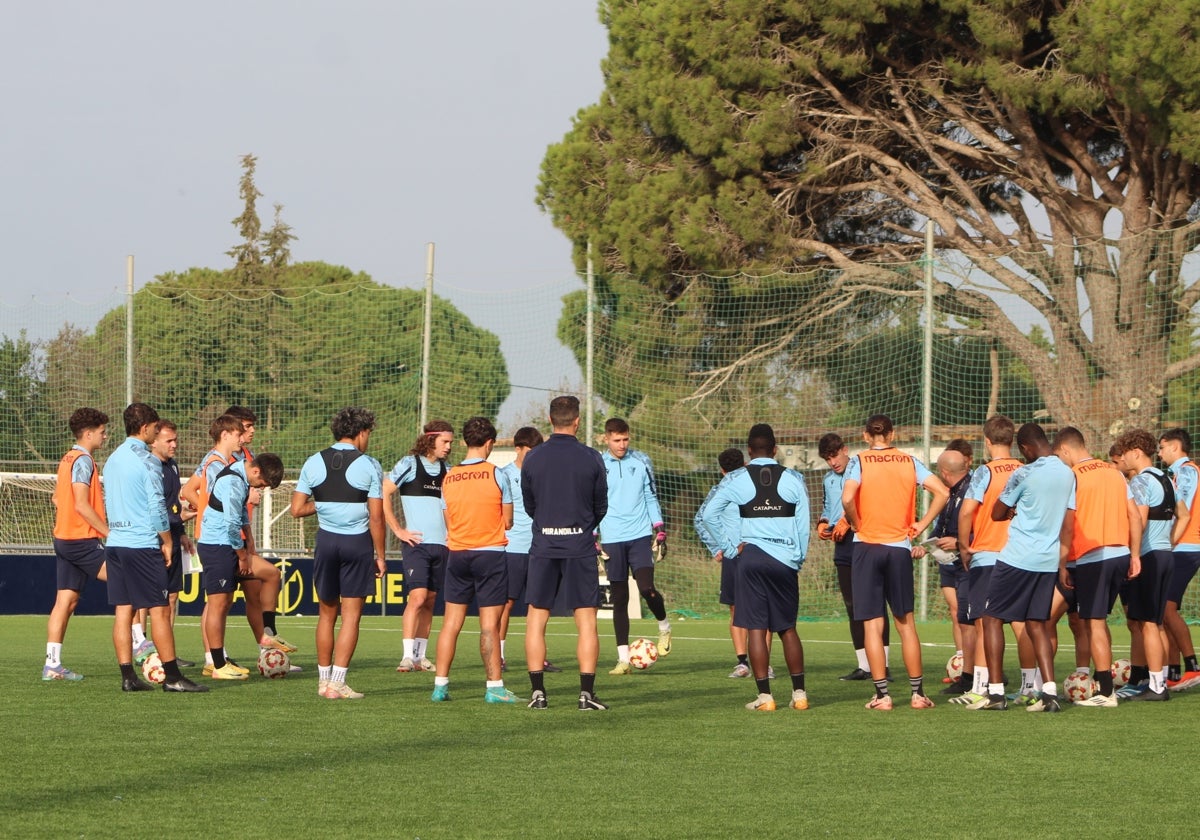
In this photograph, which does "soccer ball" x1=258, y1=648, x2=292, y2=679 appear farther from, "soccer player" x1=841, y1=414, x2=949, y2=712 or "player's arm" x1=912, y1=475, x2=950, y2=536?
"player's arm" x1=912, y1=475, x2=950, y2=536

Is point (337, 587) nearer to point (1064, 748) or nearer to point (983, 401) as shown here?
point (1064, 748)

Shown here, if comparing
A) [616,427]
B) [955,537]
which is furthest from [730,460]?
[955,537]

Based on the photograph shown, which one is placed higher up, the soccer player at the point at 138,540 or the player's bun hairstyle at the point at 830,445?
the player's bun hairstyle at the point at 830,445

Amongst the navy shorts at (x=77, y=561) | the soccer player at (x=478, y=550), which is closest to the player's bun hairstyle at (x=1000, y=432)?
the soccer player at (x=478, y=550)

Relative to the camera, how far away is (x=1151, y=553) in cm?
1123

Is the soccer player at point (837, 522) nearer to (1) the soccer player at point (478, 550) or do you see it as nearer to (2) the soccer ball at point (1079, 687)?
Answer: (2) the soccer ball at point (1079, 687)

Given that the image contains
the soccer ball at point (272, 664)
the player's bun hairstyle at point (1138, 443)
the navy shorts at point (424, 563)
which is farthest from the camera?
the navy shorts at point (424, 563)

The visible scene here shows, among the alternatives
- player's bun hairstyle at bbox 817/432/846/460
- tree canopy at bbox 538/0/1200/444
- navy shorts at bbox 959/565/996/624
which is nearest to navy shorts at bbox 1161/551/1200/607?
navy shorts at bbox 959/565/996/624

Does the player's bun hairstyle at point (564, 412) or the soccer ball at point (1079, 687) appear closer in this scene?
the player's bun hairstyle at point (564, 412)

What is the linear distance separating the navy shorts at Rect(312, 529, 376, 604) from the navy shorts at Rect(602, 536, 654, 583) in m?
3.19

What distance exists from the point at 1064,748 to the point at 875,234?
19.9 metres

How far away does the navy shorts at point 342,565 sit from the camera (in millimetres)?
10625

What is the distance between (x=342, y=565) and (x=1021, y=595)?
4.51m

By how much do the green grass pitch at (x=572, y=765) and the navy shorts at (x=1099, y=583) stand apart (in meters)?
0.70
